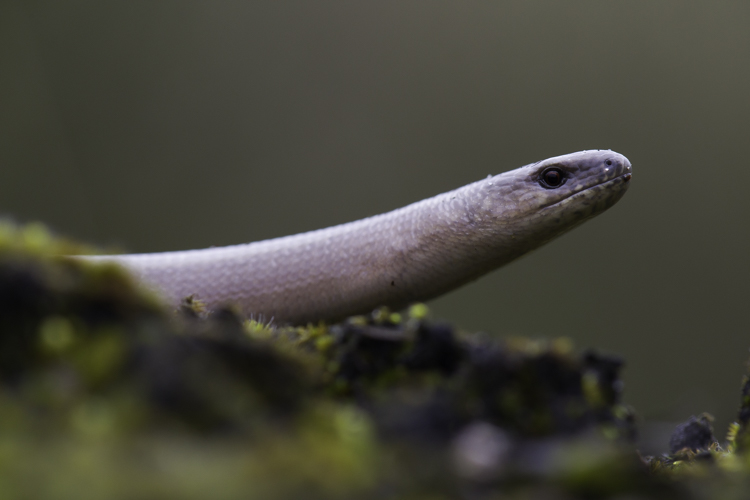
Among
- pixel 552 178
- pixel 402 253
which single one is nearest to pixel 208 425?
pixel 402 253

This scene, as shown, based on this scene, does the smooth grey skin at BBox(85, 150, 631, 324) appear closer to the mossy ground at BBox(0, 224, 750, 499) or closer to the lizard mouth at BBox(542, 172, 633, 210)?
the lizard mouth at BBox(542, 172, 633, 210)

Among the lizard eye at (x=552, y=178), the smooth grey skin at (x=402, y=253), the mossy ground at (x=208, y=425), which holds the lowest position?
the mossy ground at (x=208, y=425)

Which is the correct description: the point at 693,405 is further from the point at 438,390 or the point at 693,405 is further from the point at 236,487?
the point at 236,487

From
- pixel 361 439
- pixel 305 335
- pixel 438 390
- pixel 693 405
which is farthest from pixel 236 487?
pixel 693 405

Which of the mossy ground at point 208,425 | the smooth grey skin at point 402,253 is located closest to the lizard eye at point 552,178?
the smooth grey skin at point 402,253

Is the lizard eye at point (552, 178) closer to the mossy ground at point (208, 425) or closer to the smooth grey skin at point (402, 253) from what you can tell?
the smooth grey skin at point (402, 253)

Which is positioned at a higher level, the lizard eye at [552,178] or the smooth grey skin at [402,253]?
the lizard eye at [552,178]

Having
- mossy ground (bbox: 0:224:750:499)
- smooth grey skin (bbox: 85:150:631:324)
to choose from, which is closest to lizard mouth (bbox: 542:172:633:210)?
smooth grey skin (bbox: 85:150:631:324)
